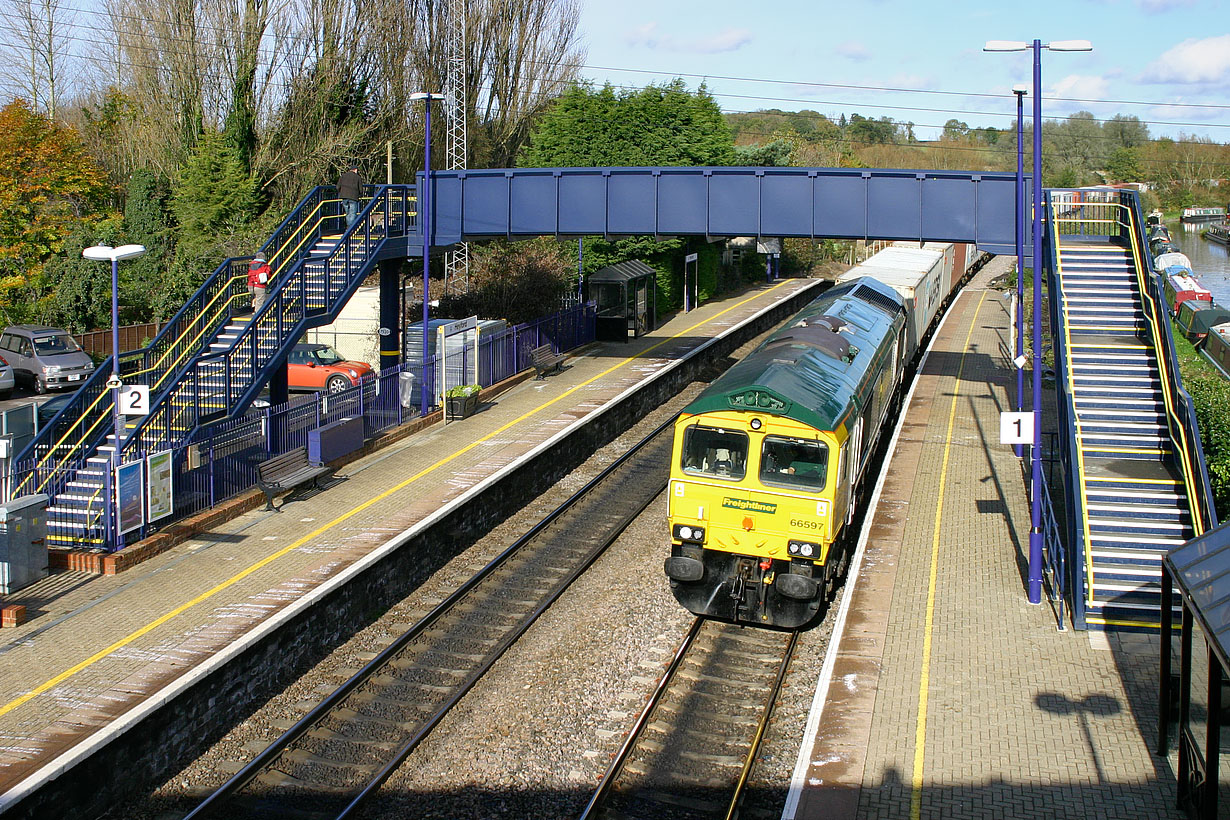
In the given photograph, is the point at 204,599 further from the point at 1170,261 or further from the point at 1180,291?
the point at 1170,261

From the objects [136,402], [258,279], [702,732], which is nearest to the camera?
[702,732]

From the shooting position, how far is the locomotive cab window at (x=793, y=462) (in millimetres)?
13172

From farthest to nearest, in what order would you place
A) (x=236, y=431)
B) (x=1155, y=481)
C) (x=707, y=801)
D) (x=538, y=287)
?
A: (x=538, y=287), (x=236, y=431), (x=1155, y=481), (x=707, y=801)

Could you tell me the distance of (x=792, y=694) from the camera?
1245cm

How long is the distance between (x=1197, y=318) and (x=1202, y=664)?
33.2 m

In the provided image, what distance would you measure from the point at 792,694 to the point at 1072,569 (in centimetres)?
469

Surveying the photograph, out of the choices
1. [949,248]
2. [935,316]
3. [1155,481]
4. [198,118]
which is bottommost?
[1155,481]

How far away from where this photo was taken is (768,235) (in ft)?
84.4

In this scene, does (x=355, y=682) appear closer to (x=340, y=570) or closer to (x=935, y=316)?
(x=340, y=570)

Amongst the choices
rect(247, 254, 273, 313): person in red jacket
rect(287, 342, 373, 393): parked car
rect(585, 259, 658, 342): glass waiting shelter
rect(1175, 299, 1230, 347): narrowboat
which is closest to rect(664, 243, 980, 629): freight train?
rect(247, 254, 273, 313): person in red jacket

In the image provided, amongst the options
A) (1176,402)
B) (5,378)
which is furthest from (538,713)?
(5,378)

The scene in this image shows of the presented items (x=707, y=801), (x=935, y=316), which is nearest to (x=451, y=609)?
(x=707, y=801)

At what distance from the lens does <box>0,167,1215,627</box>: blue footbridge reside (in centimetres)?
1498

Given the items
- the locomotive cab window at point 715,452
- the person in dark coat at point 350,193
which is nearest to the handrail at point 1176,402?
the locomotive cab window at point 715,452
